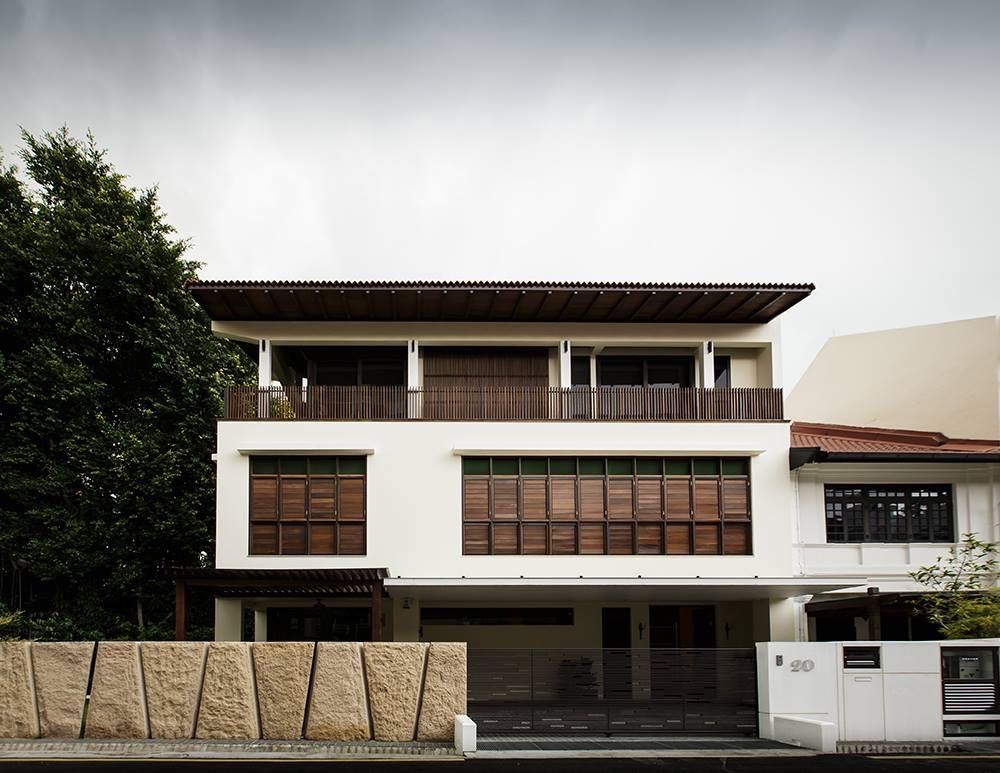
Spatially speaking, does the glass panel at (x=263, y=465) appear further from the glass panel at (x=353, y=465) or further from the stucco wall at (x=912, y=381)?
the stucco wall at (x=912, y=381)

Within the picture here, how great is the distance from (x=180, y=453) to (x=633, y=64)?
15969 millimetres

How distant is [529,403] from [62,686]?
11.9 metres

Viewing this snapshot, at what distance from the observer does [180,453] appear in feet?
97.7

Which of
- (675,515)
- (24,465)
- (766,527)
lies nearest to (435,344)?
(675,515)

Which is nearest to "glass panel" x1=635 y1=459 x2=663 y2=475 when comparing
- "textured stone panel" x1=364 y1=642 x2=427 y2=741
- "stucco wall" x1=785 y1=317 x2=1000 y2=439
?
"textured stone panel" x1=364 y1=642 x2=427 y2=741

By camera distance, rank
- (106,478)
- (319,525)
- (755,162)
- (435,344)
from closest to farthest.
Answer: (319,525) → (435,344) → (106,478) → (755,162)

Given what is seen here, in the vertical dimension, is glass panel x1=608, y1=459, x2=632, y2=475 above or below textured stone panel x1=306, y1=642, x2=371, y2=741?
above

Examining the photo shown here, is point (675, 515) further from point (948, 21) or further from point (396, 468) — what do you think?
point (948, 21)

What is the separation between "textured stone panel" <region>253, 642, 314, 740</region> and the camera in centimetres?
1716

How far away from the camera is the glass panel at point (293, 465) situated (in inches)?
963

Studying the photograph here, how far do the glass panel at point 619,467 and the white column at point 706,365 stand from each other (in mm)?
2895

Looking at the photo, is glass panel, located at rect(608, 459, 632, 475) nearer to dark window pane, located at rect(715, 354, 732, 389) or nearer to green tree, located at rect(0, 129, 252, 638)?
dark window pane, located at rect(715, 354, 732, 389)

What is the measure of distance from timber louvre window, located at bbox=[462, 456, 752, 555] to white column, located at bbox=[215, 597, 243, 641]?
5.74m

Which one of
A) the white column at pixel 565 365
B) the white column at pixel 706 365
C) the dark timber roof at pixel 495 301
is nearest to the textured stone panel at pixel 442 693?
the dark timber roof at pixel 495 301
